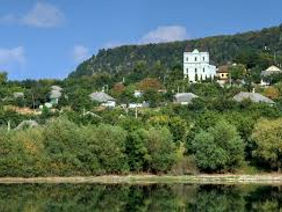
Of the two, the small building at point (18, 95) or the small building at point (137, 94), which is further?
the small building at point (137, 94)

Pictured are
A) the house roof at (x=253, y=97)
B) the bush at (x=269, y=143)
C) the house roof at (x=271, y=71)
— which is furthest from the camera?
the house roof at (x=271, y=71)

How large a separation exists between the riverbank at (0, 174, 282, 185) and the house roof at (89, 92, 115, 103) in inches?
1544

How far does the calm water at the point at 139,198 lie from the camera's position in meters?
47.0

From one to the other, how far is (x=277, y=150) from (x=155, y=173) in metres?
12.1

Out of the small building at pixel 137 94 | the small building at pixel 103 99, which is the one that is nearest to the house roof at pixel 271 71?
the small building at pixel 137 94

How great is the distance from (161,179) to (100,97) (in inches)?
1718

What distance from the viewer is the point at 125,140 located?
72250 millimetres

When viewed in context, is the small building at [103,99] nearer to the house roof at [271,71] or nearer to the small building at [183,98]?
the small building at [183,98]

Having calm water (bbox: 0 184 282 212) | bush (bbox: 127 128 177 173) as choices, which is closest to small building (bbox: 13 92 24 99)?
bush (bbox: 127 128 177 173)

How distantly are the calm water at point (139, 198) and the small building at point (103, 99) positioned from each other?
44.1m

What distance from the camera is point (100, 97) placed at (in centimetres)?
10981

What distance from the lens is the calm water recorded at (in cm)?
4703

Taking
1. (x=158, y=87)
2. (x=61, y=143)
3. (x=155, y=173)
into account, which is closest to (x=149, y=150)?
(x=155, y=173)

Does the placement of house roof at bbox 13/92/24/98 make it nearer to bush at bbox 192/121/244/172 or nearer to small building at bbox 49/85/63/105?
small building at bbox 49/85/63/105
